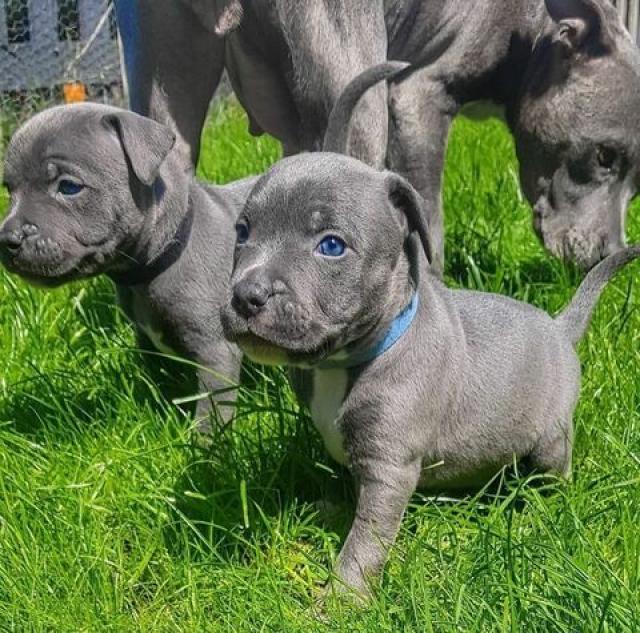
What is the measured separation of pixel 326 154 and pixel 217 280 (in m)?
0.97

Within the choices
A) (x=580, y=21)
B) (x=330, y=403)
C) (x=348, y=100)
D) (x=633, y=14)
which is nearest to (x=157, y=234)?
(x=348, y=100)


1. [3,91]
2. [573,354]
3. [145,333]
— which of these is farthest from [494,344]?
[3,91]

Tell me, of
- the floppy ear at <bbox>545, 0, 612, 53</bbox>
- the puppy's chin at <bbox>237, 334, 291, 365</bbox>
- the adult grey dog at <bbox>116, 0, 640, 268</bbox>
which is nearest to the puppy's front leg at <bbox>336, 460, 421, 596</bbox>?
the puppy's chin at <bbox>237, 334, 291, 365</bbox>

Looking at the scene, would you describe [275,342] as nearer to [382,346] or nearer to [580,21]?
[382,346]

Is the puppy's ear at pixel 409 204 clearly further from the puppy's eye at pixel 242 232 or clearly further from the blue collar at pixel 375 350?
the puppy's eye at pixel 242 232

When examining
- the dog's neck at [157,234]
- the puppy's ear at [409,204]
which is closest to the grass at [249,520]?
the dog's neck at [157,234]

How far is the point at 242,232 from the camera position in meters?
2.33

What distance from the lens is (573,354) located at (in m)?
2.87

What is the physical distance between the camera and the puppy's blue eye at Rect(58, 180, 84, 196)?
294 cm

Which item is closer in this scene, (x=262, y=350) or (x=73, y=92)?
(x=262, y=350)

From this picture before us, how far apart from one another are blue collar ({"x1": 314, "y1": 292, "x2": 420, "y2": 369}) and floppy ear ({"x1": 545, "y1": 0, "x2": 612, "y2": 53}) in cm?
192

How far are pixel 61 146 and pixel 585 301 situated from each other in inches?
57.1

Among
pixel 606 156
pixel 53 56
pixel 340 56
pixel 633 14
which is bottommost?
pixel 633 14

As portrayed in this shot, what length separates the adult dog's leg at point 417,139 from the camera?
12.9ft
